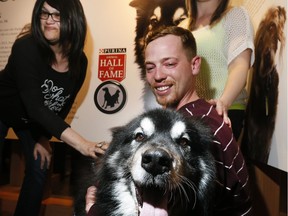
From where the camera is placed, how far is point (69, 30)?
6.81 ft

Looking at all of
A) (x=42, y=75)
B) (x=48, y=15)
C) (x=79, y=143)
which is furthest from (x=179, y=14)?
(x=79, y=143)

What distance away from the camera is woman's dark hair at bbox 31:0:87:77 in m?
1.96

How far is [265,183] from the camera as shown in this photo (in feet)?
6.33

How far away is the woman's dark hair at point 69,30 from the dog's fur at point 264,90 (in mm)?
1268

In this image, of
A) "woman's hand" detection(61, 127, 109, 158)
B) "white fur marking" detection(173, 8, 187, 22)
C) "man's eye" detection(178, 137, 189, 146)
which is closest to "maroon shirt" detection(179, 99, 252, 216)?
"man's eye" detection(178, 137, 189, 146)

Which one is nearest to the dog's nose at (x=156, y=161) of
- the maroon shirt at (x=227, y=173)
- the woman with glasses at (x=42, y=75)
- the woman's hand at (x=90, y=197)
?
the maroon shirt at (x=227, y=173)

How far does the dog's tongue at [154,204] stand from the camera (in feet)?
3.13

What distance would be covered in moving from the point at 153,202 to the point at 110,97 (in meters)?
1.38

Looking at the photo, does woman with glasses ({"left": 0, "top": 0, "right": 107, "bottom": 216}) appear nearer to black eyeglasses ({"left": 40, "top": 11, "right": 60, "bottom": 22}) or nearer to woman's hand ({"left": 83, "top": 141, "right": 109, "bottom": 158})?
black eyeglasses ({"left": 40, "top": 11, "right": 60, "bottom": 22})

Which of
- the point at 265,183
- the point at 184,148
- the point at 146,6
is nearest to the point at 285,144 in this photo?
the point at 184,148

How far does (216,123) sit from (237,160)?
0.17 metres

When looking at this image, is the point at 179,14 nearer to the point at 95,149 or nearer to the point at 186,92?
the point at 186,92

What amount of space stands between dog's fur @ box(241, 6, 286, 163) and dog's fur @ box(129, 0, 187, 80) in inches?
24.0

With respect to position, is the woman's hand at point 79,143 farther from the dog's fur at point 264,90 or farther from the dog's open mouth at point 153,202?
the dog's fur at point 264,90
